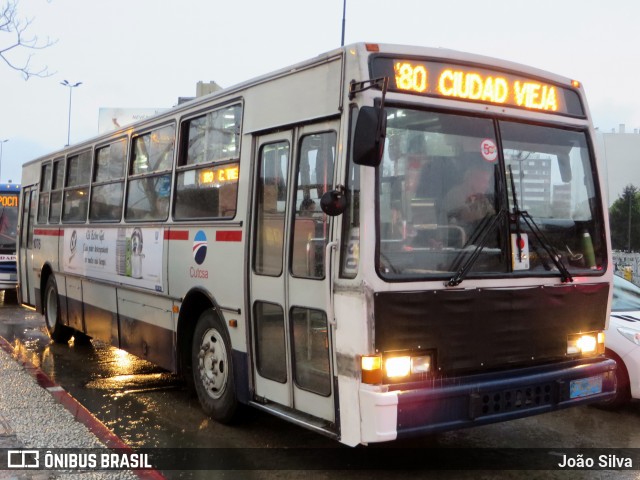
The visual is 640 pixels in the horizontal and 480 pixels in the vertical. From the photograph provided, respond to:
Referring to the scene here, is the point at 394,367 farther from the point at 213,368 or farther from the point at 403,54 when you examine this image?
the point at 213,368

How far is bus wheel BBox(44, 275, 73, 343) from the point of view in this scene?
11.3 m

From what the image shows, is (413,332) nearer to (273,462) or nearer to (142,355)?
(273,462)

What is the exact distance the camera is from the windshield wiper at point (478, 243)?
479 centimetres

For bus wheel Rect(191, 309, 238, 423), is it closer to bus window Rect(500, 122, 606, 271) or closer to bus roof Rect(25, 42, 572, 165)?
bus roof Rect(25, 42, 572, 165)

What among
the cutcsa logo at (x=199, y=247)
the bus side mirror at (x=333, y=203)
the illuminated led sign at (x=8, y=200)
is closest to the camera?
the bus side mirror at (x=333, y=203)

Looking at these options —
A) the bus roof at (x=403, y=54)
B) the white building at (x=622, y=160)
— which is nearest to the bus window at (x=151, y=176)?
the bus roof at (x=403, y=54)

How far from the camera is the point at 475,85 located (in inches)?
207

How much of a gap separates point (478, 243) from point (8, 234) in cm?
1765

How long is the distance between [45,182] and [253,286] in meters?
7.62

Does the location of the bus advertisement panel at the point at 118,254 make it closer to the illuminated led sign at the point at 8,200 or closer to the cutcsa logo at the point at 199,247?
the cutcsa logo at the point at 199,247

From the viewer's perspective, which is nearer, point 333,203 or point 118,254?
point 333,203

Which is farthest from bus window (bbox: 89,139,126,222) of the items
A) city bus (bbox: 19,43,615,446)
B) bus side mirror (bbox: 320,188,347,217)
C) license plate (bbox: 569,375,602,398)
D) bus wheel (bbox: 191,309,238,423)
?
license plate (bbox: 569,375,602,398)

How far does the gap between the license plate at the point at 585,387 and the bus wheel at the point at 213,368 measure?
9.25ft

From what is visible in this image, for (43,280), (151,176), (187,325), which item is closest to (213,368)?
(187,325)
